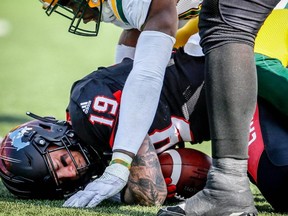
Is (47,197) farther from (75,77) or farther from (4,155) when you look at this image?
(75,77)

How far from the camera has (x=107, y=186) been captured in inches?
114

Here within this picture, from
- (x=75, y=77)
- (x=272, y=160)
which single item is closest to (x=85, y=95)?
(x=272, y=160)

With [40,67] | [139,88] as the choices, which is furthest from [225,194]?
[40,67]

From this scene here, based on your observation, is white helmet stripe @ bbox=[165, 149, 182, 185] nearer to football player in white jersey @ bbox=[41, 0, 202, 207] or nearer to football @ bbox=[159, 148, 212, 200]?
football @ bbox=[159, 148, 212, 200]

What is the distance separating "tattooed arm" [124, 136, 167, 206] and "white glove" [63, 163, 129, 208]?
0.45ft

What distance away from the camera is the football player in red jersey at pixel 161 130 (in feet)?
9.77

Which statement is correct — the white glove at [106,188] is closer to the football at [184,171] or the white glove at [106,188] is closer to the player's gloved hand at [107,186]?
the player's gloved hand at [107,186]

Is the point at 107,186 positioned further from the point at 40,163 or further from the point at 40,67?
the point at 40,67

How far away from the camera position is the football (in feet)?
10.6

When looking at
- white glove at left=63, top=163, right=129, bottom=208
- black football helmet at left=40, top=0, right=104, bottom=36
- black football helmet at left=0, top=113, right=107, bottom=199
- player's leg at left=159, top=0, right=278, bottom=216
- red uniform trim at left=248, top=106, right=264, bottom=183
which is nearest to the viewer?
player's leg at left=159, top=0, right=278, bottom=216

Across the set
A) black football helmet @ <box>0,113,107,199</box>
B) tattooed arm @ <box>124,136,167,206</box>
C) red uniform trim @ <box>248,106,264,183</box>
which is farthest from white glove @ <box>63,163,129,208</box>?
red uniform trim @ <box>248,106,264,183</box>

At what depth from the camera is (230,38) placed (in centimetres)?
233

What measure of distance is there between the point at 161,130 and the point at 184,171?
207mm

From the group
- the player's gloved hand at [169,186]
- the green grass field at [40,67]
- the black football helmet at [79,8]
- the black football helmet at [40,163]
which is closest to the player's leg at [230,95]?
the green grass field at [40,67]
